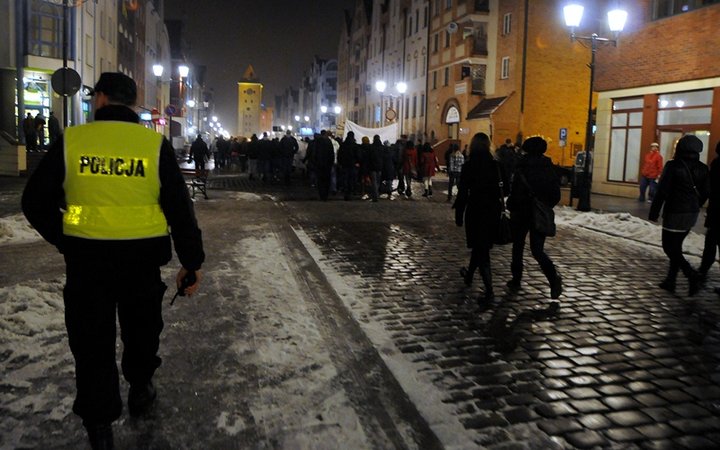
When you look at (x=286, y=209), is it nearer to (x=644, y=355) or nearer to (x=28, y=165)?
(x=644, y=355)

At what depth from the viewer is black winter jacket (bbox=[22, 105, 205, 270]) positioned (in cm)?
319

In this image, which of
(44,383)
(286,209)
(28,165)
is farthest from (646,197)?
(28,165)

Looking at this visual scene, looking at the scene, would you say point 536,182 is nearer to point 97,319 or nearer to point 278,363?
point 278,363

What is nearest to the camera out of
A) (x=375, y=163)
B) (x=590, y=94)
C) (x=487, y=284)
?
(x=487, y=284)

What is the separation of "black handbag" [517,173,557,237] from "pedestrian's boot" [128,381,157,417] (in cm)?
440

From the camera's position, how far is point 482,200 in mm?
6984

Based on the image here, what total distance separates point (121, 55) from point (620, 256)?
4504 centimetres

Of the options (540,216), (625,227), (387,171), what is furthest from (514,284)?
(387,171)

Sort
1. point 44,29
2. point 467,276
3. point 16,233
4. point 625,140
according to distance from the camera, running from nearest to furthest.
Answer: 1. point 467,276
2. point 16,233
3. point 625,140
4. point 44,29

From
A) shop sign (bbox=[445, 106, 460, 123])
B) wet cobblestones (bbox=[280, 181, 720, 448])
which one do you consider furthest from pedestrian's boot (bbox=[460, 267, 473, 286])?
→ shop sign (bbox=[445, 106, 460, 123])

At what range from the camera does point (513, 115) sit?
38.4 metres

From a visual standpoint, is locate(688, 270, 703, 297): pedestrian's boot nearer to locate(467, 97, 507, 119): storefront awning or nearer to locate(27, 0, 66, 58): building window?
locate(27, 0, 66, 58): building window

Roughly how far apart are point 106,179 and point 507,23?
3966 centimetres

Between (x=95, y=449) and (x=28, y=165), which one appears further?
(x=28, y=165)
